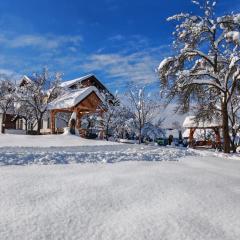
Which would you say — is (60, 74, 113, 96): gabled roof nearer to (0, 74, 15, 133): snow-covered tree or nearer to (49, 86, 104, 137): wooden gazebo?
(0, 74, 15, 133): snow-covered tree

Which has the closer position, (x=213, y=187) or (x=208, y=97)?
(x=213, y=187)

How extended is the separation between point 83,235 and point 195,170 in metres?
4.48

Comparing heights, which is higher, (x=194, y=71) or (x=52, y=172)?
(x=194, y=71)

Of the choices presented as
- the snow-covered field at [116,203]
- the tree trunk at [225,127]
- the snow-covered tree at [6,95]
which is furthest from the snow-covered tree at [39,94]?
the snow-covered field at [116,203]

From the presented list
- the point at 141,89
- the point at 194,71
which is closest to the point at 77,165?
the point at 194,71

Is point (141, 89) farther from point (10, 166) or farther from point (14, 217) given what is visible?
point (14, 217)

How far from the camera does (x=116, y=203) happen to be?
16.4 feet

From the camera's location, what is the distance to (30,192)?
5.29m

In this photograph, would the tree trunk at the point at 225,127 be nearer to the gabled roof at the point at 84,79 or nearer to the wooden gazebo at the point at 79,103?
the wooden gazebo at the point at 79,103

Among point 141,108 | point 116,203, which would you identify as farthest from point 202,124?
point 116,203

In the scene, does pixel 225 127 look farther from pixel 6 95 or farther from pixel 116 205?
pixel 6 95

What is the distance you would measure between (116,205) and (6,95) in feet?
115

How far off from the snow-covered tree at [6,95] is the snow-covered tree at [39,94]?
1.45 metres

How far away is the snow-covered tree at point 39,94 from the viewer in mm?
34031
